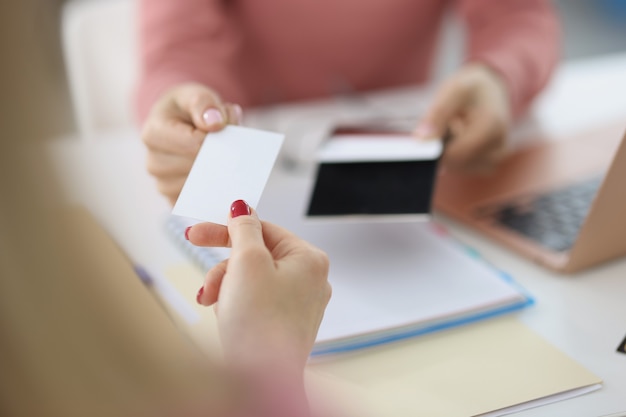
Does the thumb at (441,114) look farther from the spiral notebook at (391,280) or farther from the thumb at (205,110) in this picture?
the thumb at (205,110)

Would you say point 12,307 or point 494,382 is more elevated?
point 12,307

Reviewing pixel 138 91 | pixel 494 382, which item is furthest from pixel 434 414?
Answer: pixel 138 91

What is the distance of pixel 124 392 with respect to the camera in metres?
0.19

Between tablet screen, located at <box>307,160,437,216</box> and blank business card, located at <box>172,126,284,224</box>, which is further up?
blank business card, located at <box>172,126,284,224</box>

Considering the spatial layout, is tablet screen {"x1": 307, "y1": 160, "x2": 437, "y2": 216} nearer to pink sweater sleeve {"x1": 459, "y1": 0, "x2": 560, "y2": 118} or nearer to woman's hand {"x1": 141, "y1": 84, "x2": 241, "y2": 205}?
woman's hand {"x1": 141, "y1": 84, "x2": 241, "y2": 205}

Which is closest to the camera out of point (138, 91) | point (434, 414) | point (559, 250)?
point (434, 414)

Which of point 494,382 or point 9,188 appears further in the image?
point 494,382

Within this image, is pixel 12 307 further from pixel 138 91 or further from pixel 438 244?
pixel 138 91

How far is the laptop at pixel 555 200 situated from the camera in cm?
46

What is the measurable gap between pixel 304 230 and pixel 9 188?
377 millimetres

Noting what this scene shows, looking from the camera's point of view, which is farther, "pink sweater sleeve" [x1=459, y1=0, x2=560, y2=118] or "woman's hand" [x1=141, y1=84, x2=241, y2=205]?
"pink sweater sleeve" [x1=459, y1=0, x2=560, y2=118]

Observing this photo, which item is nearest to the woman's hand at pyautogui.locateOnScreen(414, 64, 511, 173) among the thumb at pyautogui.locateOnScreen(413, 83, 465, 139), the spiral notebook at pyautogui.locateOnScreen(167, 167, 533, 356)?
the thumb at pyautogui.locateOnScreen(413, 83, 465, 139)

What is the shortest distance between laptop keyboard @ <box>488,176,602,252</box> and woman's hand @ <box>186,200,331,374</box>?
11.3 inches

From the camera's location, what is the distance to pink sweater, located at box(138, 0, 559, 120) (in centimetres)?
74
